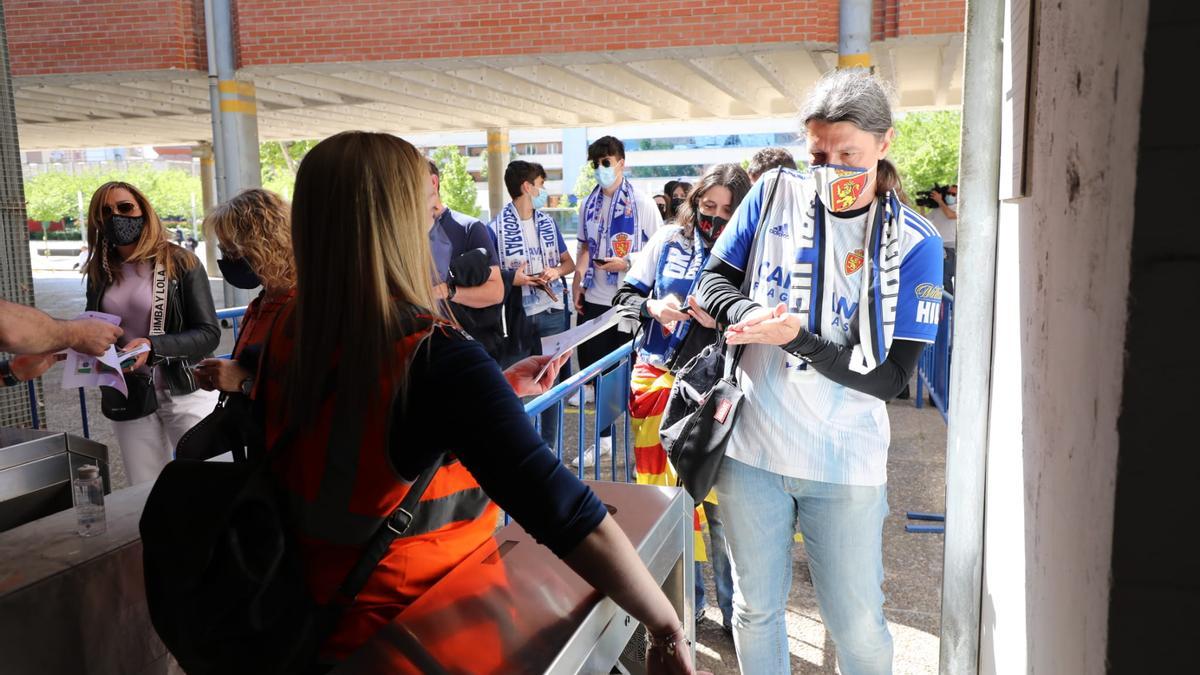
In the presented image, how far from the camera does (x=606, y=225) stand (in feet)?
22.6

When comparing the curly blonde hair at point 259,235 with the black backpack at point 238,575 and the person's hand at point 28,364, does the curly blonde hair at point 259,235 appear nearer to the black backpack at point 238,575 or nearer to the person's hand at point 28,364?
the person's hand at point 28,364

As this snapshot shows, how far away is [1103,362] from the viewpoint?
96 centimetres

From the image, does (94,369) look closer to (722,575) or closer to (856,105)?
(722,575)

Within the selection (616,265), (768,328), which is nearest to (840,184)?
(768,328)

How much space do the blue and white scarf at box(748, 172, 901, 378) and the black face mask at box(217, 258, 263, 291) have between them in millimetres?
1858

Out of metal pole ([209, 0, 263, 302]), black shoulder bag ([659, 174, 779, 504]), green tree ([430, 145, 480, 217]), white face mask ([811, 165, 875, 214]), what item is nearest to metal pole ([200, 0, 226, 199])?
metal pole ([209, 0, 263, 302])

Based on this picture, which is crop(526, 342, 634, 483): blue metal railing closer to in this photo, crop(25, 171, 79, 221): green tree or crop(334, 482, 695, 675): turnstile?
crop(334, 482, 695, 675): turnstile

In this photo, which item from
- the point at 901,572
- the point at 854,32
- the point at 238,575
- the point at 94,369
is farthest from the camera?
the point at 854,32

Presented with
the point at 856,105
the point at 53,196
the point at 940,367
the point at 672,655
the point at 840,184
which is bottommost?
the point at 940,367

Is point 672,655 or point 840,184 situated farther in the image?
point 840,184

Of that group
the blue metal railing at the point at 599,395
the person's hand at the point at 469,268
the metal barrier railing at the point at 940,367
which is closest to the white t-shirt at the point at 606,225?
the person's hand at the point at 469,268

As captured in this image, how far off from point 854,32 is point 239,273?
373 inches

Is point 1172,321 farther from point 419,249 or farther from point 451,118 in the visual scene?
point 451,118

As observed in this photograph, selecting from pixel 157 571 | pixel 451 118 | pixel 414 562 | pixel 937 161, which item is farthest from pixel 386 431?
pixel 937 161
